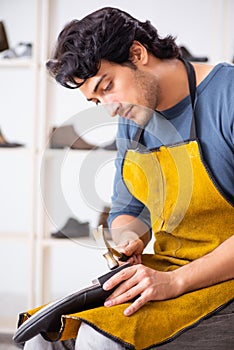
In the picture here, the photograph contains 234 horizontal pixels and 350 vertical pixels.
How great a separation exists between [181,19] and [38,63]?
719mm

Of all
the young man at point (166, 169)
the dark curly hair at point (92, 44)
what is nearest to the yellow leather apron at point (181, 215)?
the young man at point (166, 169)

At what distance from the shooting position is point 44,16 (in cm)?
275

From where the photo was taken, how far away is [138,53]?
1.56 metres

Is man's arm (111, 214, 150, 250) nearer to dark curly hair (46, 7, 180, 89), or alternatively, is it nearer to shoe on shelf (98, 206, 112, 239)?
shoe on shelf (98, 206, 112, 239)

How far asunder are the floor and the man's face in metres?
1.47

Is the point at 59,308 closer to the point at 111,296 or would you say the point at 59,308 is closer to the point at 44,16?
the point at 111,296

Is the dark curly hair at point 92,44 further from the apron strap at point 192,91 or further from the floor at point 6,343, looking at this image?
the floor at point 6,343

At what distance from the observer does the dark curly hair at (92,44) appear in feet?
4.83

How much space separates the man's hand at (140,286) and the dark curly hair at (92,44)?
43 centimetres

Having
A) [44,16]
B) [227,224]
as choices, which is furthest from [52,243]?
[227,224]

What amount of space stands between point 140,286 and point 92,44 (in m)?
0.53

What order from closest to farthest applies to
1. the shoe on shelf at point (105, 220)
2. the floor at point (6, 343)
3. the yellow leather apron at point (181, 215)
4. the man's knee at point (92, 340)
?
the man's knee at point (92, 340), the yellow leather apron at point (181, 215), the shoe on shelf at point (105, 220), the floor at point (6, 343)

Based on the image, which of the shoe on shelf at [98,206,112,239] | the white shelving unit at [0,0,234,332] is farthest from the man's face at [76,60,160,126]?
the white shelving unit at [0,0,234,332]

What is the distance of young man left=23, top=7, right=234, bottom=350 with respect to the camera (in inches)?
53.4
